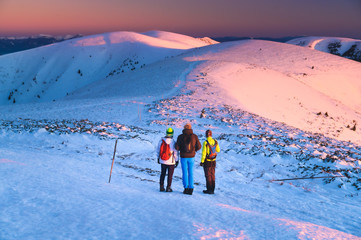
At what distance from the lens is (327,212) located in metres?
8.28

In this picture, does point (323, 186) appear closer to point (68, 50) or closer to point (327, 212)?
point (327, 212)

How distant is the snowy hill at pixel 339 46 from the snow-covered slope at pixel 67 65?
93236 millimetres

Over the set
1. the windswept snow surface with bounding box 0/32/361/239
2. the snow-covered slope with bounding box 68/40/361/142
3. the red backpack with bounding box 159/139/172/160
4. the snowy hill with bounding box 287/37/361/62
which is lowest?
the windswept snow surface with bounding box 0/32/361/239

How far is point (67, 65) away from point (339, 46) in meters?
136

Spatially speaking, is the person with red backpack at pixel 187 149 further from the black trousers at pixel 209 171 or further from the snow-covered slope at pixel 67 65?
the snow-covered slope at pixel 67 65

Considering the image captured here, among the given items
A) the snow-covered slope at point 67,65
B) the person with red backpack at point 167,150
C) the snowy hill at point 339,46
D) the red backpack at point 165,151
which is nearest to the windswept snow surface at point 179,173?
the person with red backpack at point 167,150

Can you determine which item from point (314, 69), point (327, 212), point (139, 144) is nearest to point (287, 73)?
point (314, 69)

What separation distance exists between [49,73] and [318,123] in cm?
7691

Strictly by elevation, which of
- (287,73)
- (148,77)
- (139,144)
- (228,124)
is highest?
(287,73)

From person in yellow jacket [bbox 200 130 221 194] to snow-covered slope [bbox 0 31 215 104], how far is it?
67.0m

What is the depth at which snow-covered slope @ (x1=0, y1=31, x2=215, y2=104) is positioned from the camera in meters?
74.9

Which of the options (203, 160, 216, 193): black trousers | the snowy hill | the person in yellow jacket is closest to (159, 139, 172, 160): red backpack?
the person in yellow jacket

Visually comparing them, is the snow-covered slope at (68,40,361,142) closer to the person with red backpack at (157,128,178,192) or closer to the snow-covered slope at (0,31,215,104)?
the person with red backpack at (157,128,178,192)

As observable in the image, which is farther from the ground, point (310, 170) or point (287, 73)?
point (287, 73)
